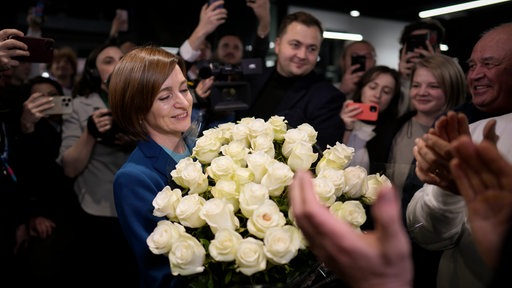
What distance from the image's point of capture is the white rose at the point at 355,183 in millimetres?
977

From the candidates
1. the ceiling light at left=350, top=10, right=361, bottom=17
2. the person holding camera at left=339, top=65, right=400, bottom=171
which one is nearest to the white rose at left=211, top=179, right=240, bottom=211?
the person holding camera at left=339, top=65, right=400, bottom=171

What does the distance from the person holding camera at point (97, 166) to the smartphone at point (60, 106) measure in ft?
0.41

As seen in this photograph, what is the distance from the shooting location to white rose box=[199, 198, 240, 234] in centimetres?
85

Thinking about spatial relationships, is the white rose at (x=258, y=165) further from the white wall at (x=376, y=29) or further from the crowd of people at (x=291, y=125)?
the white wall at (x=376, y=29)

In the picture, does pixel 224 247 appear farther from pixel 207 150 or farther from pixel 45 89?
pixel 45 89

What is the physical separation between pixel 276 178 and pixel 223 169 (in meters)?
0.12

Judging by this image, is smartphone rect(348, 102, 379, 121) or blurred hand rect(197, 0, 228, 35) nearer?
smartphone rect(348, 102, 379, 121)

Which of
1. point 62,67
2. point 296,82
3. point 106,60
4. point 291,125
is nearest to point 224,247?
point 291,125

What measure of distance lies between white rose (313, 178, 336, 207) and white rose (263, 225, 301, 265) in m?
0.11

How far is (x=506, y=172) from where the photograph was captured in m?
0.61

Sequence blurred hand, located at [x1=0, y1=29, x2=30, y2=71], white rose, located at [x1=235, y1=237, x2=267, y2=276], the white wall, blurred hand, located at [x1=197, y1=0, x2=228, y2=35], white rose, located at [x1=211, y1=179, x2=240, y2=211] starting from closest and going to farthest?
white rose, located at [x1=235, y1=237, x2=267, y2=276] < white rose, located at [x1=211, y1=179, x2=240, y2=211] < blurred hand, located at [x1=0, y1=29, x2=30, y2=71] < blurred hand, located at [x1=197, y1=0, x2=228, y2=35] < the white wall

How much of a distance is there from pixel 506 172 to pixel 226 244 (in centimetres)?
50

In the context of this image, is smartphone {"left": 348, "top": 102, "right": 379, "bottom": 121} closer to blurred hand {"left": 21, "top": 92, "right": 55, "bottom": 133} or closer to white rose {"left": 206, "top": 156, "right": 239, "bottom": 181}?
white rose {"left": 206, "top": 156, "right": 239, "bottom": 181}

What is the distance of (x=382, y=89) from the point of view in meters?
2.43
